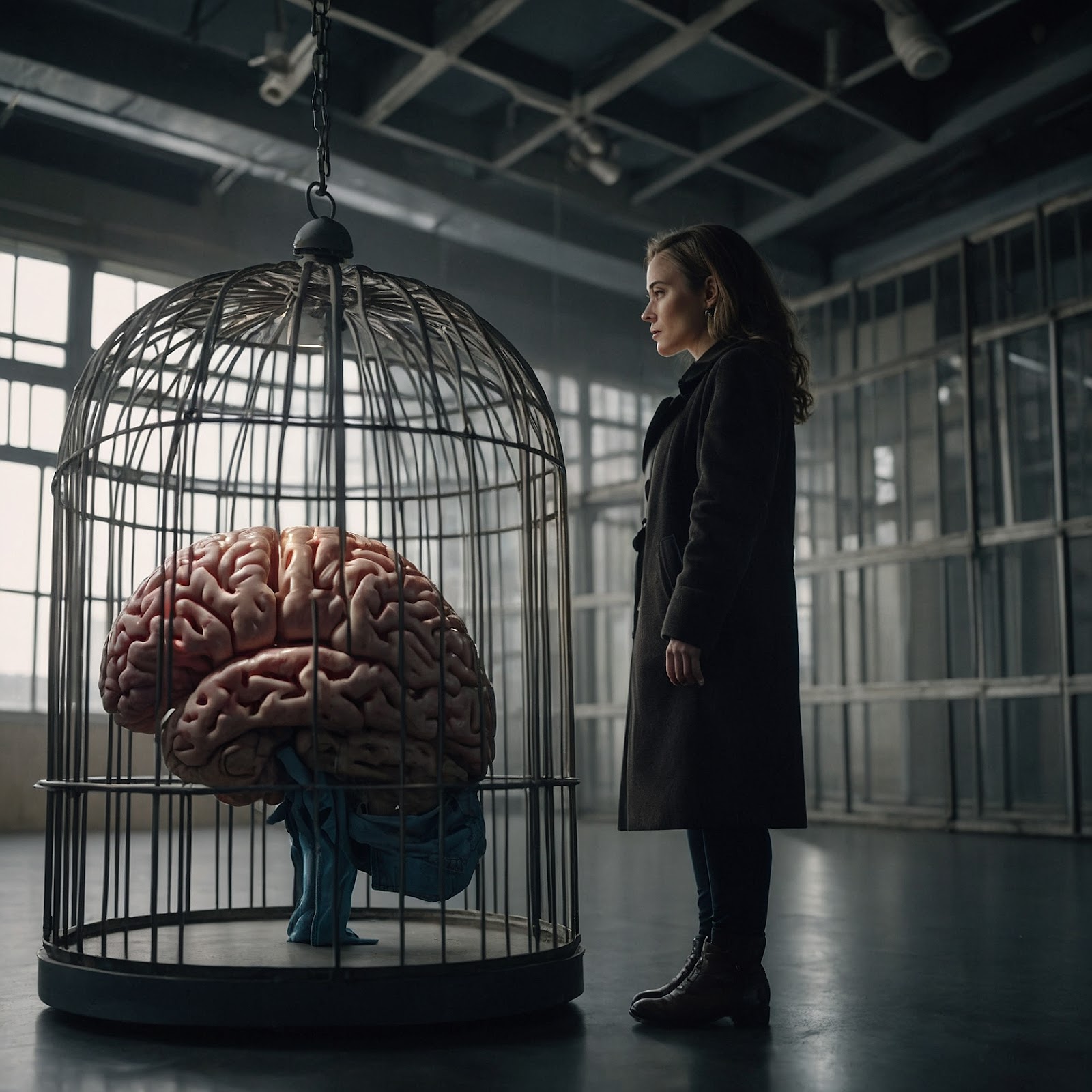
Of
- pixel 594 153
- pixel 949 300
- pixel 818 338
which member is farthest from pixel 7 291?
pixel 949 300

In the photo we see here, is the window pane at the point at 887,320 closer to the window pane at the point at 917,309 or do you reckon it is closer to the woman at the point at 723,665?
the window pane at the point at 917,309

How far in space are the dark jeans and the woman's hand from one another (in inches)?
11.4

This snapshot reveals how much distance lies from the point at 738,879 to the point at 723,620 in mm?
506

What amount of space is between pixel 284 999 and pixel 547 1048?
1.58 ft

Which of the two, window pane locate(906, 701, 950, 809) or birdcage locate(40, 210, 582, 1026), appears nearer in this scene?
birdcage locate(40, 210, 582, 1026)

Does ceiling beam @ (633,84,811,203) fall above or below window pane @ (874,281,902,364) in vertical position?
above

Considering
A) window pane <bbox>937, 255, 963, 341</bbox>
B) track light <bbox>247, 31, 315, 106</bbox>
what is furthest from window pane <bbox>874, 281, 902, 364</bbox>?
track light <bbox>247, 31, 315, 106</bbox>

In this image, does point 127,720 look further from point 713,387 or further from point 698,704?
point 713,387

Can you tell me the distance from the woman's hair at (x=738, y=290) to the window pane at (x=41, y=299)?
301 inches

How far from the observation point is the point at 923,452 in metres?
8.88

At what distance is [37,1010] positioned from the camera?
258 centimetres

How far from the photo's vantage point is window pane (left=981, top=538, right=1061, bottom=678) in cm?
787

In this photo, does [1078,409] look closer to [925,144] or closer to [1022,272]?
[1022,272]

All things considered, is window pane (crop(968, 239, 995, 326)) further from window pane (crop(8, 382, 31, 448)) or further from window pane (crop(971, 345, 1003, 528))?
window pane (crop(8, 382, 31, 448))
